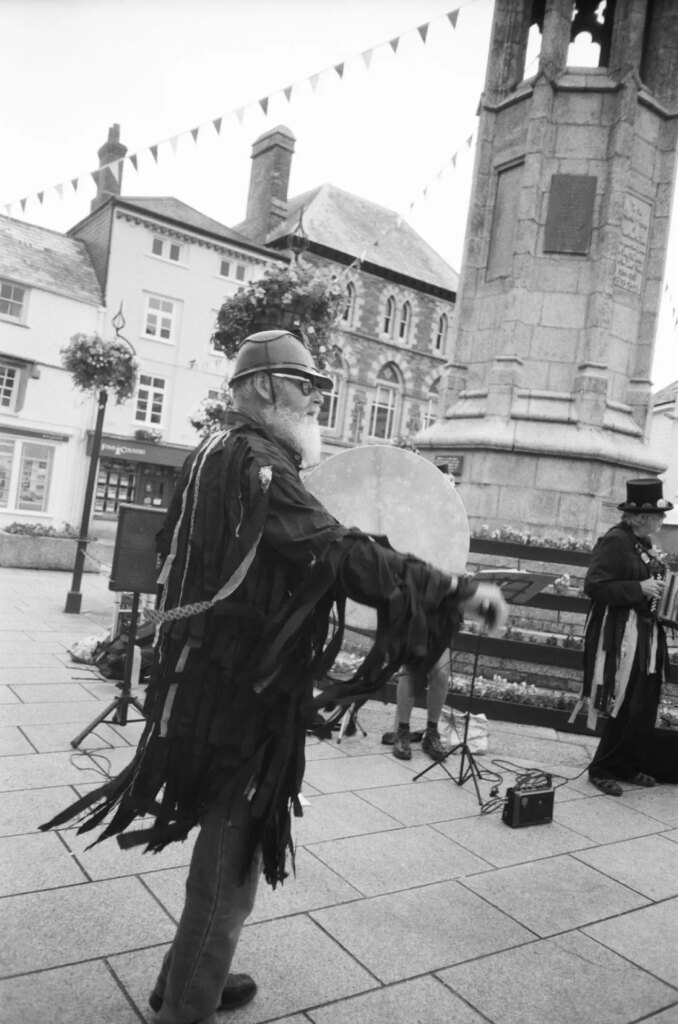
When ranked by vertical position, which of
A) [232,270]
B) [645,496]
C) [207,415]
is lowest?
[645,496]

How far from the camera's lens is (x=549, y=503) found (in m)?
7.95

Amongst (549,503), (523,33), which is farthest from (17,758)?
(523,33)

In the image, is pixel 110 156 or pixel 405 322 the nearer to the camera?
pixel 110 156

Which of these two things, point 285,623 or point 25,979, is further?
point 25,979

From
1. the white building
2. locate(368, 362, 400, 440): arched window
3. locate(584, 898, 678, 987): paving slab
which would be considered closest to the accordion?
locate(584, 898, 678, 987): paving slab

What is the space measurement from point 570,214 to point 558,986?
753cm

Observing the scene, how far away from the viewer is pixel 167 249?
29.3 m

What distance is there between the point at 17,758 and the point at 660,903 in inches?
140

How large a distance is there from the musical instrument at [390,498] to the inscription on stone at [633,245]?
5734 millimetres

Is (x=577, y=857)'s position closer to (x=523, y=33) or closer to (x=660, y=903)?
(x=660, y=903)

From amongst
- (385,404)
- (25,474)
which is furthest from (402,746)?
(385,404)

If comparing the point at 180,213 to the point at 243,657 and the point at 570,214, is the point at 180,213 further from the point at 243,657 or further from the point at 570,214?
the point at 243,657

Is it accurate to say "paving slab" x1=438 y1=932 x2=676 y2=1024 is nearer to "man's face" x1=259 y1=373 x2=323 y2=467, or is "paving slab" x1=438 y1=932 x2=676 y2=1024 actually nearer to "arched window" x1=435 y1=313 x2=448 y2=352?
"man's face" x1=259 y1=373 x2=323 y2=467

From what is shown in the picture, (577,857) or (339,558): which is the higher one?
(339,558)
